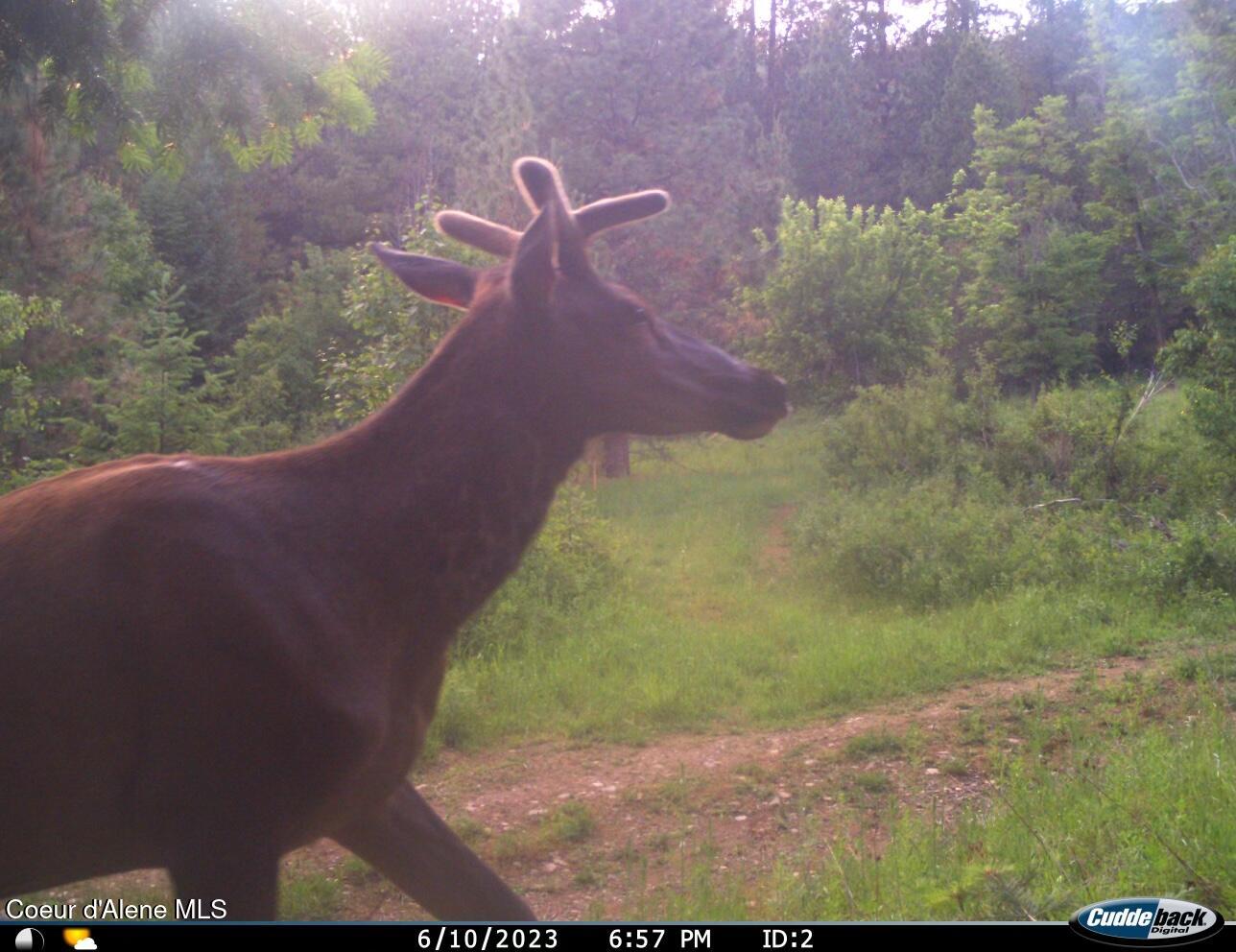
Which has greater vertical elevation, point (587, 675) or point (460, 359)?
point (460, 359)

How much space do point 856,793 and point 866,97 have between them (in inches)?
660

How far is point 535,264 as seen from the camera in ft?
9.97

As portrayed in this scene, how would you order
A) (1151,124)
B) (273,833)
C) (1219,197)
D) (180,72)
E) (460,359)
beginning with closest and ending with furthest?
(273,833) → (460,359) → (180,72) → (1219,197) → (1151,124)

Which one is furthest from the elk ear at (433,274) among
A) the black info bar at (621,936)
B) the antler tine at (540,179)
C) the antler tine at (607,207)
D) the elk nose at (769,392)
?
the black info bar at (621,936)

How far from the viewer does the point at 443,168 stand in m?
12.9

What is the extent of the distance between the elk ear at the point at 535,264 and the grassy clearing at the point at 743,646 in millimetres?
3748

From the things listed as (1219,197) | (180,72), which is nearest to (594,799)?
(180,72)

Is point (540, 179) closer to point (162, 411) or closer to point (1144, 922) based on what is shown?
point (1144, 922)

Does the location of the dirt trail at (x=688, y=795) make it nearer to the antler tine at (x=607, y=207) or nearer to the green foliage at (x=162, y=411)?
the antler tine at (x=607, y=207)

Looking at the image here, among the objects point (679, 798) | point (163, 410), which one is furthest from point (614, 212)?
point (163, 410)

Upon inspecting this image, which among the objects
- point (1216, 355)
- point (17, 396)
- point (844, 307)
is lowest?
point (1216, 355)

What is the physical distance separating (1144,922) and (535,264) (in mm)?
2223

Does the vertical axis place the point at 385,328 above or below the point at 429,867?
above

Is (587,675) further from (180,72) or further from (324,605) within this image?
(324,605)
